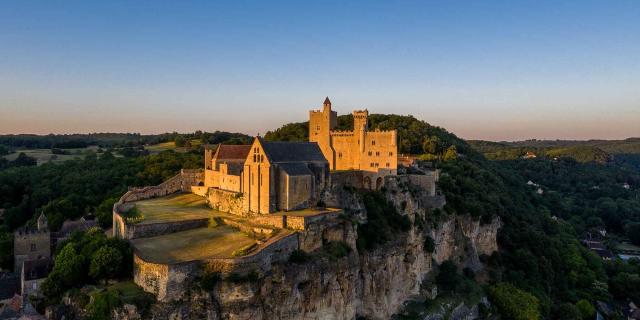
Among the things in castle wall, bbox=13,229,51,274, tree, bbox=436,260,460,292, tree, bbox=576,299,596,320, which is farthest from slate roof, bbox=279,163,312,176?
tree, bbox=576,299,596,320

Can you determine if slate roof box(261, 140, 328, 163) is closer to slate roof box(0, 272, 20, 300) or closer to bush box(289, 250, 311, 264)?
bush box(289, 250, 311, 264)

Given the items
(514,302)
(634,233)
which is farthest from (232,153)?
(634,233)

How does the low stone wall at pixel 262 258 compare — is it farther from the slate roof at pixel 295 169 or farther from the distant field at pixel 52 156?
the distant field at pixel 52 156

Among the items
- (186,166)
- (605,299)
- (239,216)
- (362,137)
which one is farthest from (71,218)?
(605,299)

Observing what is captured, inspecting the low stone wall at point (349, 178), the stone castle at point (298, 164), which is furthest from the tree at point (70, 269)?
the low stone wall at point (349, 178)

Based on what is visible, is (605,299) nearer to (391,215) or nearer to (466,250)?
(466,250)

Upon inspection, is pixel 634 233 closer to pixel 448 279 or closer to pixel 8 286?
pixel 448 279
